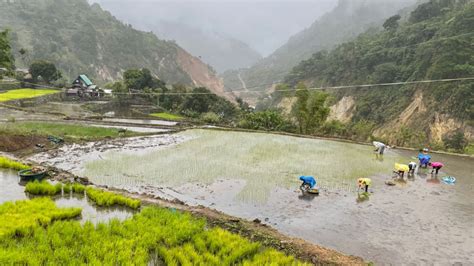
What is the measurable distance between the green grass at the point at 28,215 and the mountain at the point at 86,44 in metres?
55.5

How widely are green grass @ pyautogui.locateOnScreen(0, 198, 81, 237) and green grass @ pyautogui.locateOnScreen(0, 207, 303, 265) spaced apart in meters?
0.19

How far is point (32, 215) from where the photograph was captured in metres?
7.21

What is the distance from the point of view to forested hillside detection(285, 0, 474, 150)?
29.3m

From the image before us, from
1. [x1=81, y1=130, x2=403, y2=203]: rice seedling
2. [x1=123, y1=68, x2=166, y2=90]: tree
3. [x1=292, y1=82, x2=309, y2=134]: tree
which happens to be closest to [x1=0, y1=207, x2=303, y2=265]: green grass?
[x1=81, y1=130, x2=403, y2=203]: rice seedling

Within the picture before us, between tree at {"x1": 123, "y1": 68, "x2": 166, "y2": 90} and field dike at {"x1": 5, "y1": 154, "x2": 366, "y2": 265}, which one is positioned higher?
tree at {"x1": 123, "y1": 68, "x2": 166, "y2": 90}

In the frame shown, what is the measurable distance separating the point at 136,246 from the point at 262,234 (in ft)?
8.42

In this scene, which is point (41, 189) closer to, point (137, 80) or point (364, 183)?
point (364, 183)

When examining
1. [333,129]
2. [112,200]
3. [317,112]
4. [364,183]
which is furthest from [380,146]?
[112,200]

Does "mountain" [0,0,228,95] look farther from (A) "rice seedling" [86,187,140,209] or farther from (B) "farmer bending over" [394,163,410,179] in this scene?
(B) "farmer bending over" [394,163,410,179]

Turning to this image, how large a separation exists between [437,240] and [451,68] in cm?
2829

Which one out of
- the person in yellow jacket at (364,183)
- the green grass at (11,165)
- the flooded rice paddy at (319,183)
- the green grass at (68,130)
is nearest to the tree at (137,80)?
the green grass at (68,130)

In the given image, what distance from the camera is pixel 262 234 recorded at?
7246 millimetres

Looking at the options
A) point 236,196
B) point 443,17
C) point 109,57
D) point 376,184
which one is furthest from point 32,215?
point 109,57

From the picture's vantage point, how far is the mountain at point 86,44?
215 feet
